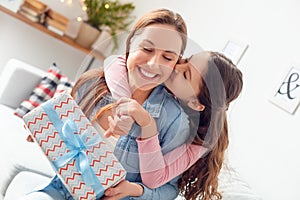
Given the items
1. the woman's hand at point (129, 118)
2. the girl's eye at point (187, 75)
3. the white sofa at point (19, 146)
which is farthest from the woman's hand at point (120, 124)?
the white sofa at point (19, 146)

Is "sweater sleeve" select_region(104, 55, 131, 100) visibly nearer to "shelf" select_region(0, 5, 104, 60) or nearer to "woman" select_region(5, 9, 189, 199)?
"woman" select_region(5, 9, 189, 199)

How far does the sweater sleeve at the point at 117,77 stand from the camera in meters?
0.62

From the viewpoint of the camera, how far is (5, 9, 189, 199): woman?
601 mm

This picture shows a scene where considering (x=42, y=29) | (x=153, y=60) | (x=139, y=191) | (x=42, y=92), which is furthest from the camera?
(x=42, y=29)

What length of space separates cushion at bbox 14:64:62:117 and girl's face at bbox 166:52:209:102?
52.6 inches

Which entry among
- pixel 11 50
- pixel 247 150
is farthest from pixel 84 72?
pixel 11 50

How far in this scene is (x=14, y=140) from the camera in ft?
4.71

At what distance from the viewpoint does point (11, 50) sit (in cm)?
244

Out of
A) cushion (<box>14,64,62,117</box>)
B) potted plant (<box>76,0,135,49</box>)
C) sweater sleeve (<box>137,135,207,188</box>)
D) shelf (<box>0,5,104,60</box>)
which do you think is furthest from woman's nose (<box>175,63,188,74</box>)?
shelf (<box>0,5,104,60</box>)

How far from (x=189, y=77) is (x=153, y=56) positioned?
0.21 feet

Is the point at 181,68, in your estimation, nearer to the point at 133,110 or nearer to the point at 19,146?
the point at 133,110

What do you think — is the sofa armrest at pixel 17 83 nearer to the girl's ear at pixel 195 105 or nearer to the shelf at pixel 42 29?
the shelf at pixel 42 29

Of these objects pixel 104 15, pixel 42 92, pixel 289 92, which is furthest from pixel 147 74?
pixel 104 15

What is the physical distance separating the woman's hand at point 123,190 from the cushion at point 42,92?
4.04 feet
